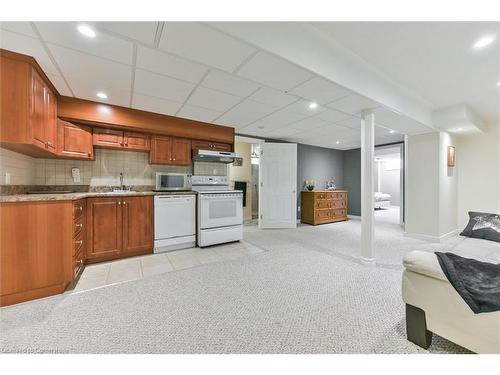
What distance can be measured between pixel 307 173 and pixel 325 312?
192 inches

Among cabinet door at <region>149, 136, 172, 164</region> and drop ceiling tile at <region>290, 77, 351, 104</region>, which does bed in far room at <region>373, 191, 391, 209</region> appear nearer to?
drop ceiling tile at <region>290, 77, 351, 104</region>

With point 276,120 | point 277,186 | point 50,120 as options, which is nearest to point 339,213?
point 277,186

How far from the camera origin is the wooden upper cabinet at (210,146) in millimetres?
3816

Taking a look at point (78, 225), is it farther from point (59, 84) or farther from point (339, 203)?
point (339, 203)

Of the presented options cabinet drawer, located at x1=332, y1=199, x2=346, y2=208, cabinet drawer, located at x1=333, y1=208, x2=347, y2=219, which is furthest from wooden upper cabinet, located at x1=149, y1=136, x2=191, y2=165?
cabinet drawer, located at x1=333, y1=208, x2=347, y2=219

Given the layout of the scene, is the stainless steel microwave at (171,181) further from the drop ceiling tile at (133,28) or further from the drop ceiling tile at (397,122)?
the drop ceiling tile at (397,122)

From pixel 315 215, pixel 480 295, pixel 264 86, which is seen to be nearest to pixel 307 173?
pixel 315 215

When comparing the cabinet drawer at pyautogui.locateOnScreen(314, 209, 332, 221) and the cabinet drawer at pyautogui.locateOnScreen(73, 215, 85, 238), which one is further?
the cabinet drawer at pyautogui.locateOnScreen(314, 209, 332, 221)

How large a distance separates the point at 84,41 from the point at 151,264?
2.46 m

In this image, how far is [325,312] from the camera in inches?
65.4

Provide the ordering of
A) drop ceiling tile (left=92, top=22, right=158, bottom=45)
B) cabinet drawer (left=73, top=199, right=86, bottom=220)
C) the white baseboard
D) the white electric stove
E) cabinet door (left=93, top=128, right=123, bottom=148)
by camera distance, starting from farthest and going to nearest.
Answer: the white baseboard, the white electric stove, cabinet door (left=93, top=128, right=123, bottom=148), cabinet drawer (left=73, top=199, right=86, bottom=220), drop ceiling tile (left=92, top=22, right=158, bottom=45)

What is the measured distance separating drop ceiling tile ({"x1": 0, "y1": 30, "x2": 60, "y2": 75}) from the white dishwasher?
188 centimetres

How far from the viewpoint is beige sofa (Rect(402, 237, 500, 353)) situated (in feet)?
3.58

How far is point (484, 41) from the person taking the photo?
1924mm
